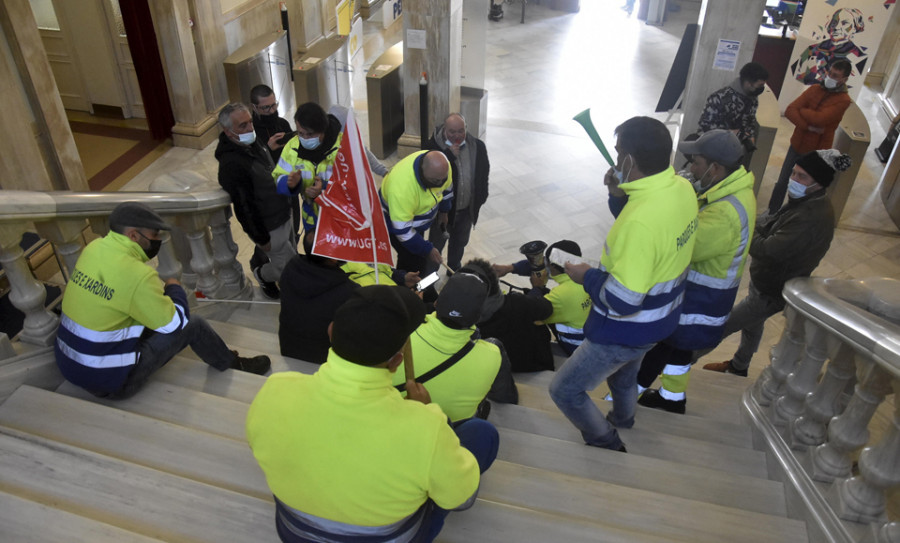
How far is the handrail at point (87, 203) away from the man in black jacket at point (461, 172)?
152 centimetres

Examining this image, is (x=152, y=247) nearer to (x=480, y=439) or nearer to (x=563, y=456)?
(x=480, y=439)

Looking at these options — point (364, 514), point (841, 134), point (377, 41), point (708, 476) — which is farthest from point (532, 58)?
point (364, 514)

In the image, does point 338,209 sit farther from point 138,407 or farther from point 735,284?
point 735,284

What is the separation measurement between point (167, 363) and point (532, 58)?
918cm

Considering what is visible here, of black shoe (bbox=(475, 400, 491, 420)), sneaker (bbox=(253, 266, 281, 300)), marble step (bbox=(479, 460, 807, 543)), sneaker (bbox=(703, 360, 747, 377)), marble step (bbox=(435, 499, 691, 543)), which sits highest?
marble step (bbox=(435, 499, 691, 543))

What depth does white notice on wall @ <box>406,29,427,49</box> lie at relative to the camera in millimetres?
6766

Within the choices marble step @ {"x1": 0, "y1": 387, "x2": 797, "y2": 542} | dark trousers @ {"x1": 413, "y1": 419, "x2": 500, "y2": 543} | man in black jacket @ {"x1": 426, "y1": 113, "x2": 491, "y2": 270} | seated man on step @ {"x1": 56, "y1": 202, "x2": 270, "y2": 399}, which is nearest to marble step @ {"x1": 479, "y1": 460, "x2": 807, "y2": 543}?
marble step @ {"x1": 0, "y1": 387, "x2": 797, "y2": 542}

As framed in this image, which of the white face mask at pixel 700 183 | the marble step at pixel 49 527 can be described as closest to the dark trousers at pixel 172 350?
the marble step at pixel 49 527

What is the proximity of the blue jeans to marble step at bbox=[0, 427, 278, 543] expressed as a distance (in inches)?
50.8

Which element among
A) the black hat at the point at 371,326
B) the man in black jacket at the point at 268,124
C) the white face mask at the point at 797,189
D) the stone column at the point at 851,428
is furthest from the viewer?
the man in black jacket at the point at 268,124

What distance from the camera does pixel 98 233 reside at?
10.1 ft

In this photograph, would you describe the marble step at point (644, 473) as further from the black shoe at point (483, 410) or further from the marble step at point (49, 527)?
the marble step at point (49, 527)

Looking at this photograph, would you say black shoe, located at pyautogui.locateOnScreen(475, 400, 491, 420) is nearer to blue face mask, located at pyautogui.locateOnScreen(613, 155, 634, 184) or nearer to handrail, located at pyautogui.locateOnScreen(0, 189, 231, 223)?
blue face mask, located at pyautogui.locateOnScreen(613, 155, 634, 184)

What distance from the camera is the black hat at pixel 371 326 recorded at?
5.32ft
